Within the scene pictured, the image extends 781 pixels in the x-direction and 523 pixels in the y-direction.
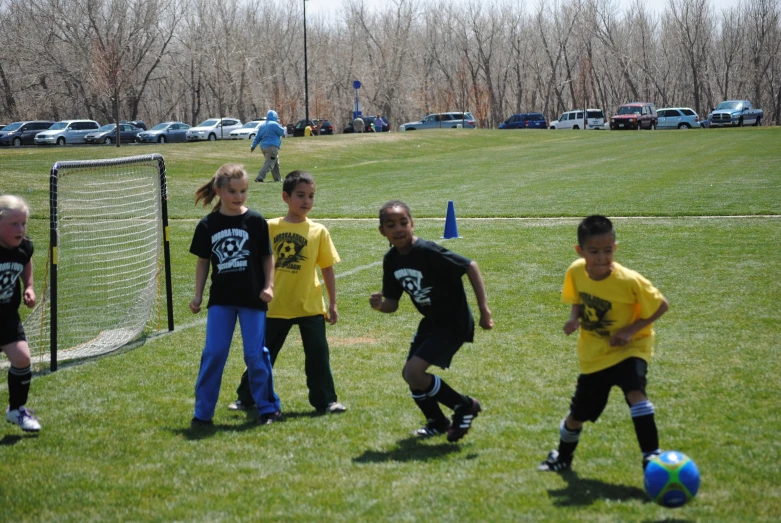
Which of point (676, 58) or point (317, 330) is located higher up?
point (676, 58)

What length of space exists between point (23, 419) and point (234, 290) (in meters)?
1.67

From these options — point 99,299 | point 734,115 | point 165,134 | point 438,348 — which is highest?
point 734,115

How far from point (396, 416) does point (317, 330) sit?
854 millimetres

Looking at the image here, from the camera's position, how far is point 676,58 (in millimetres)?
102938

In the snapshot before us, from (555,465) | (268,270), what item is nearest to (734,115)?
(268,270)

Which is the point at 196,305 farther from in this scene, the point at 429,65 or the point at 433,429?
the point at 429,65

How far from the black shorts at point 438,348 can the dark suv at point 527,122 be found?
230 ft

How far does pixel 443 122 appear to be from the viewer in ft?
247

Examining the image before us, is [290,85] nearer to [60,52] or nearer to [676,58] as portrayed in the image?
[60,52]

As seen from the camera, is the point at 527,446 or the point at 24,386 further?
the point at 24,386

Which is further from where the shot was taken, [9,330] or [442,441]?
[9,330]

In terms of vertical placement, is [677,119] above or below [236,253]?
above

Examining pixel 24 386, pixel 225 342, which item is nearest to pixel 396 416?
pixel 225 342

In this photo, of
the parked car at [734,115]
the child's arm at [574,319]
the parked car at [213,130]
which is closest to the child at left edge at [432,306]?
the child's arm at [574,319]
